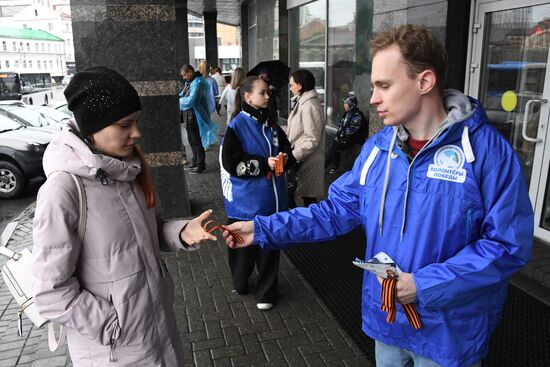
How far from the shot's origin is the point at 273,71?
5.71 meters

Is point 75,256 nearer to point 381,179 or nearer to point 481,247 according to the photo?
Answer: point 381,179

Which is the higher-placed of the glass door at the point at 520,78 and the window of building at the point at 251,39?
the window of building at the point at 251,39

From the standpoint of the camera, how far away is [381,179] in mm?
1927

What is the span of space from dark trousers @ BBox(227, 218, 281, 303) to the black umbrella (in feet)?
6.85

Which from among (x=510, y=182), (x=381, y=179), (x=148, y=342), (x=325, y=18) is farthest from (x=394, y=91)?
(x=325, y=18)

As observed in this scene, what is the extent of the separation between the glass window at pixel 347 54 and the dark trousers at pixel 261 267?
17.5 feet

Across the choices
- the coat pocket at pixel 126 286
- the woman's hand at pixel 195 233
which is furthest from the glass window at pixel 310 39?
the coat pocket at pixel 126 286

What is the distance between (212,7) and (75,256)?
23678 millimetres

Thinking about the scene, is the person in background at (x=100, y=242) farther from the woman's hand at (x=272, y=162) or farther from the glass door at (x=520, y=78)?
the glass door at (x=520, y=78)

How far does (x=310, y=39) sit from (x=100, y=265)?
11.1 m

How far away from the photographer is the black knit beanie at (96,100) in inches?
76.9

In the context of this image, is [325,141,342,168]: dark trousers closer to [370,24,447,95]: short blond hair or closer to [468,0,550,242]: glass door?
[468,0,550,242]: glass door

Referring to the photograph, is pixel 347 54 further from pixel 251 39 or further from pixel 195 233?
pixel 251 39

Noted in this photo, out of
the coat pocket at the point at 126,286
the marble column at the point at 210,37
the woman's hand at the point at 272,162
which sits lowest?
the coat pocket at the point at 126,286
